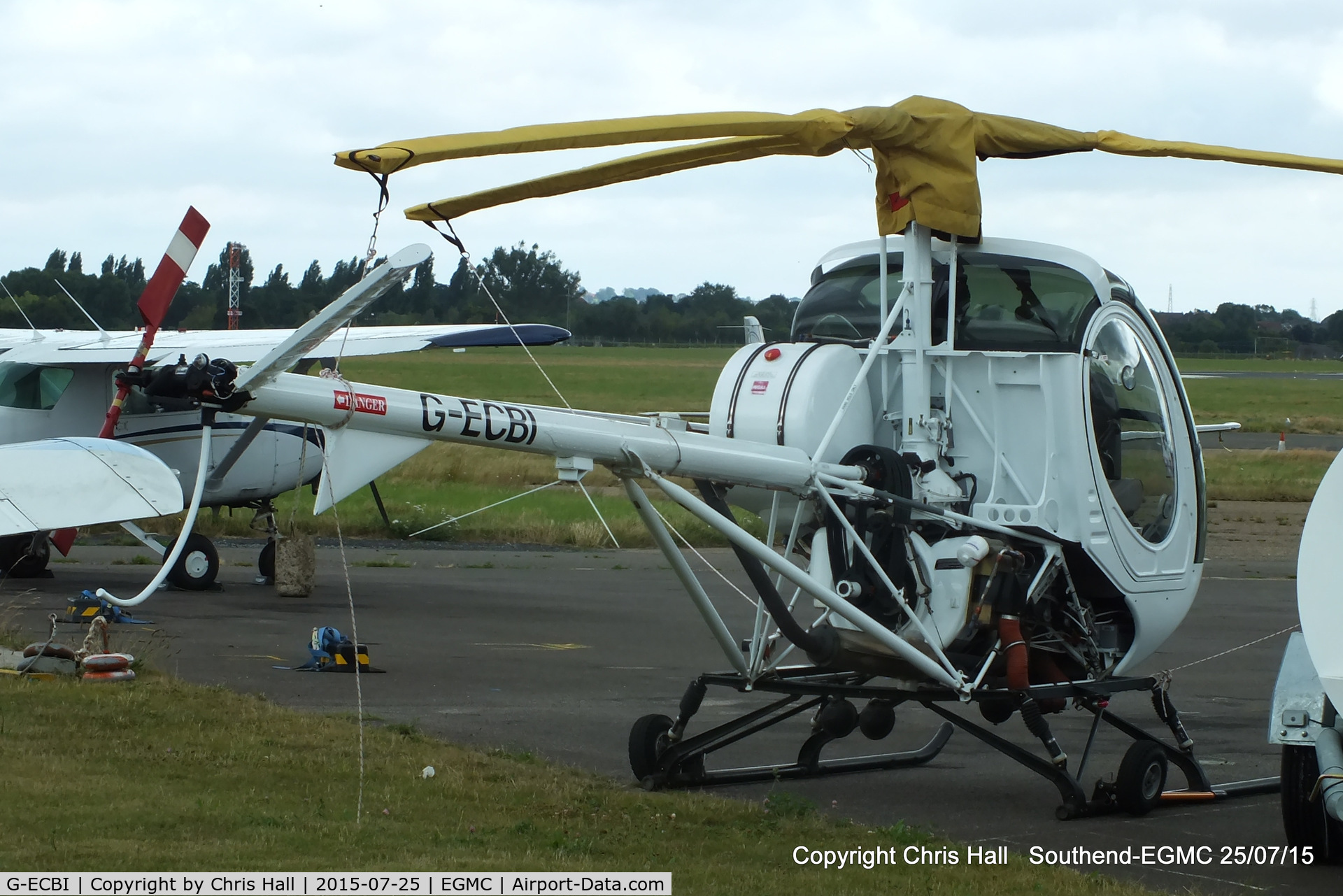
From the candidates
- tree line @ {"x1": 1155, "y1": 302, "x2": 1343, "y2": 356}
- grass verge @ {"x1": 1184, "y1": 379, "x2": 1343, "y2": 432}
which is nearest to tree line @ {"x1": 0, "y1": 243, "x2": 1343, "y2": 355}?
grass verge @ {"x1": 1184, "y1": 379, "x2": 1343, "y2": 432}

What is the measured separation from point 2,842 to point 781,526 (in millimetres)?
4468

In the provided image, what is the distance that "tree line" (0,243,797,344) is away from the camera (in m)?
15.7

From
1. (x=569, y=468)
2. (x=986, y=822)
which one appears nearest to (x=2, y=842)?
(x=569, y=468)

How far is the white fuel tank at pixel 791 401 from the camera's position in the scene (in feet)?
27.9

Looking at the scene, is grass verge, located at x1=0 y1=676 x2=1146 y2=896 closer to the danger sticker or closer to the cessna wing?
the danger sticker

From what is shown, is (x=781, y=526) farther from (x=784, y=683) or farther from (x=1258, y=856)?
(x=1258, y=856)

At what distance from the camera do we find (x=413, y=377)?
77.2 m

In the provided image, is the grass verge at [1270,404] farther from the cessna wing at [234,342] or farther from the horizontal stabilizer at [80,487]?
the horizontal stabilizer at [80,487]

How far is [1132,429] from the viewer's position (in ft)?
30.2

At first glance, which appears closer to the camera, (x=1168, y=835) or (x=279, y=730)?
(x=1168, y=835)

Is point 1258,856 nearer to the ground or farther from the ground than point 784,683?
nearer to the ground

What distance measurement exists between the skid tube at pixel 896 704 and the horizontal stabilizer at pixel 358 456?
280cm

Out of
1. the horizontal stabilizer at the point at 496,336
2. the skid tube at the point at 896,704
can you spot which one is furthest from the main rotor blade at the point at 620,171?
the horizontal stabilizer at the point at 496,336

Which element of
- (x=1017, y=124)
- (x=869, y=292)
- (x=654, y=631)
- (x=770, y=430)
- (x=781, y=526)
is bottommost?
(x=654, y=631)
